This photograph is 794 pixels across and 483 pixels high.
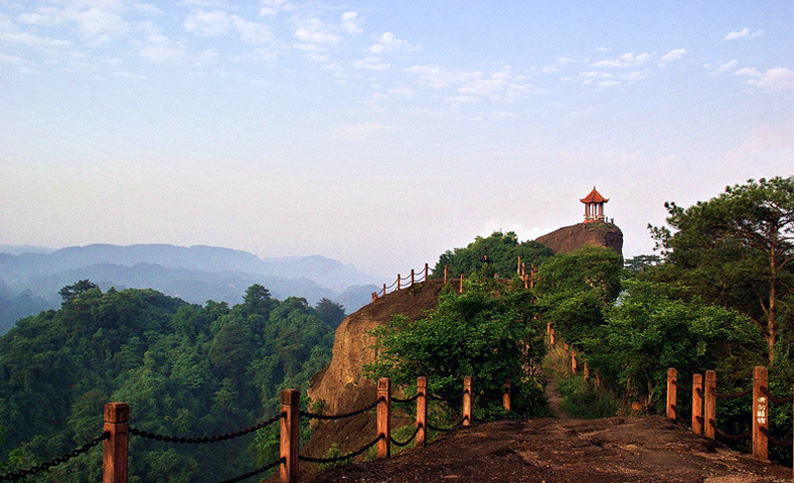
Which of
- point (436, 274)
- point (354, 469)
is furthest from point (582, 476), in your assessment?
point (436, 274)

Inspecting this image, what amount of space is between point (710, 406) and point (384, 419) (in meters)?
5.13

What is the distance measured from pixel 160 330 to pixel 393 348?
80148mm

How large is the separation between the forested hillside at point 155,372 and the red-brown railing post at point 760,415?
42.6 m

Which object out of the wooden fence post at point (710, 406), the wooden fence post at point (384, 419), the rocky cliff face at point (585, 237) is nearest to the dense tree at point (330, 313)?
the rocky cliff face at point (585, 237)

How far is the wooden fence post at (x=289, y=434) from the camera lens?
20.8ft

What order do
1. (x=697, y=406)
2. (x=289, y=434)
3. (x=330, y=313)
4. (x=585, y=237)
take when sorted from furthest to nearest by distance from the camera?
(x=330, y=313) < (x=585, y=237) < (x=697, y=406) < (x=289, y=434)

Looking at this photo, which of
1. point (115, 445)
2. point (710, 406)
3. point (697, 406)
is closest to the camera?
point (115, 445)

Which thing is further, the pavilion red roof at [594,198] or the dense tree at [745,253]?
the pavilion red roof at [594,198]

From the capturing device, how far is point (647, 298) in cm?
1327

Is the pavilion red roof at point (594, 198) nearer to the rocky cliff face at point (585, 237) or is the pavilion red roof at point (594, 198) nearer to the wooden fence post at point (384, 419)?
the rocky cliff face at point (585, 237)

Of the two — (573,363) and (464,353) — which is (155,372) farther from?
(464,353)

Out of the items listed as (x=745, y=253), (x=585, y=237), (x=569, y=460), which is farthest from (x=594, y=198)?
(x=569, y=460)

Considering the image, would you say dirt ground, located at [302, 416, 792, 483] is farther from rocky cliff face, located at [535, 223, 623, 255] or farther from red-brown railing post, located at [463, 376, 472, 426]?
rocky cliff face, located at [535, 223, 623, 255]

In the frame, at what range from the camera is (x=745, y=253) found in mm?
18656
